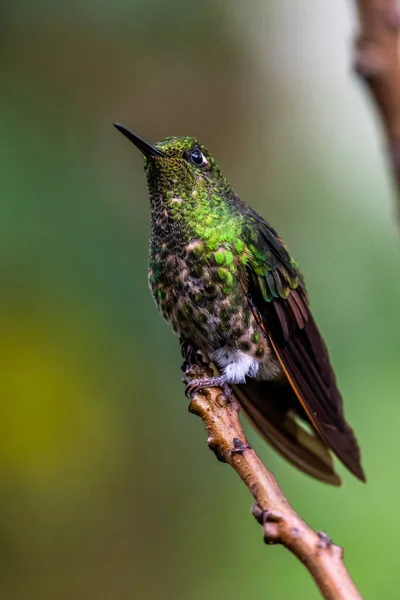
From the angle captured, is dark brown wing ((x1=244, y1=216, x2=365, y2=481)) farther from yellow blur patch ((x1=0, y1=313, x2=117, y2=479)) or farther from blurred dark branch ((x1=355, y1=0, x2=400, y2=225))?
yellow blur patch ((x1=0, y1=313, x2=117, y2=479))

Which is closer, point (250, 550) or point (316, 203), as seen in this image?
point (250, 550)

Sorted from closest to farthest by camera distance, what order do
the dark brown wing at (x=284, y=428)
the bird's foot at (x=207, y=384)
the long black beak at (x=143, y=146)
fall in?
1. the long black beak at (x=143, y=146)
2. the bird's foot at (x=207, y=384)
3. the dark brown wing at (x=284, y=428)

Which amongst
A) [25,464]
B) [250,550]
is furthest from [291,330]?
[25,464]

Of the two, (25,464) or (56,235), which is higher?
(56,235)

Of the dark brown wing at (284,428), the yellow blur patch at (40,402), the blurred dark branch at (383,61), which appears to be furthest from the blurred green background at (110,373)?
the blurred dark branch at (383,61)

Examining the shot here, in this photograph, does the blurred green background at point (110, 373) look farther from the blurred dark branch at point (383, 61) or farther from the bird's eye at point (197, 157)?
the blurred dark branch at point (383, 61)

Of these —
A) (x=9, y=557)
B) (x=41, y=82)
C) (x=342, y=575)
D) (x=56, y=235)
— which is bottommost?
(x=342, y=575)

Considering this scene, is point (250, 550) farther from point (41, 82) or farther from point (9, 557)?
point (41, 82)
